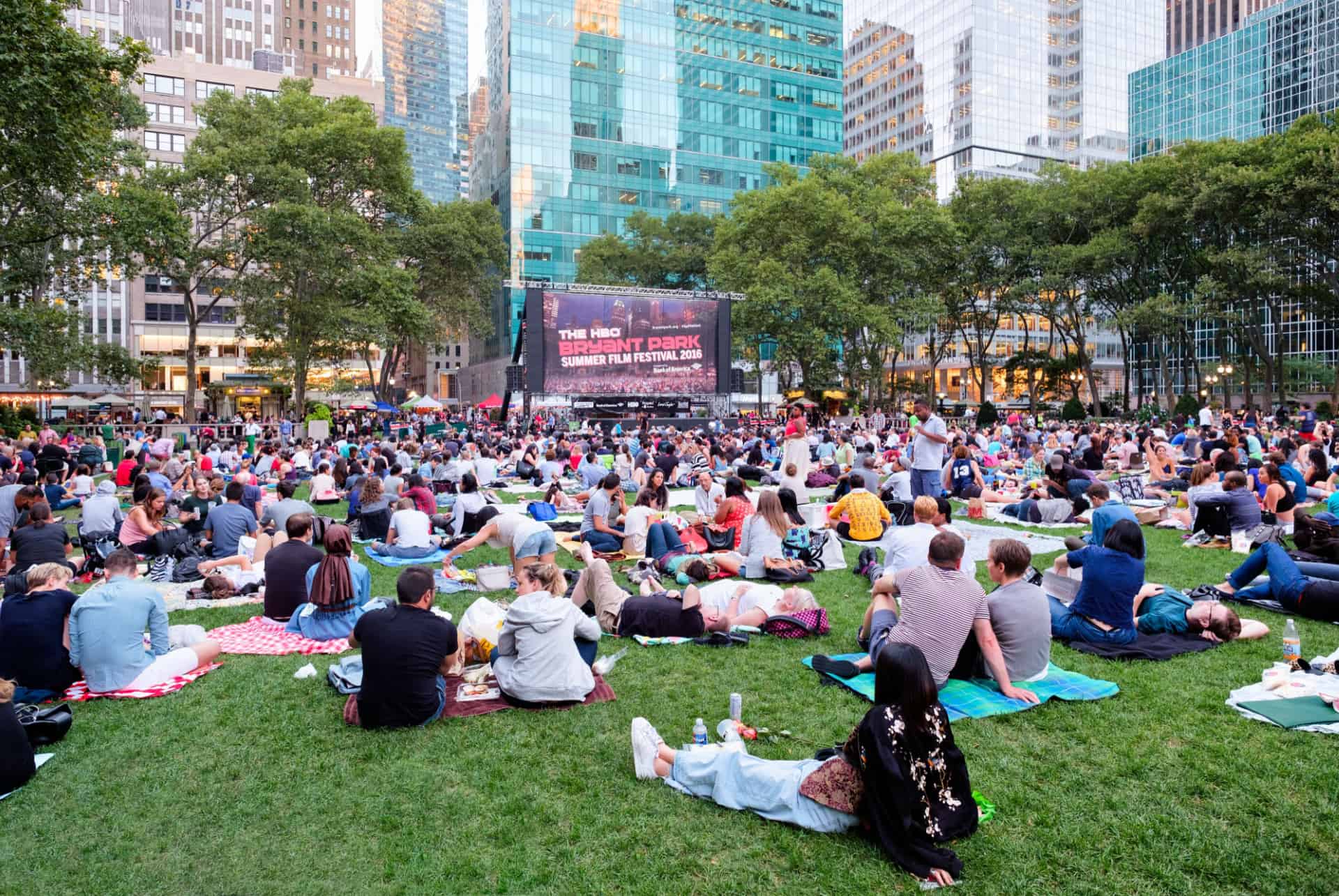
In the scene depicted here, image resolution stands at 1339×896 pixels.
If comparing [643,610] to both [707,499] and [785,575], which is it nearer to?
[785,575]

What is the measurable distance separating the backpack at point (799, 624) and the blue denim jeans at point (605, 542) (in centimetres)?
366

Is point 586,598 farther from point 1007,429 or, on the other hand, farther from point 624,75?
point 624,75

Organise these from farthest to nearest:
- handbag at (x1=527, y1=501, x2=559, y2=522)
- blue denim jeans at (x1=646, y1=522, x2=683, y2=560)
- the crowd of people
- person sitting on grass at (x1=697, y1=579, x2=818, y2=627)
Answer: handbag at (x1=527, y1=501, x2=559, y2=522) → blue denim jeans at (x1=646, y1=522, x2=683, y2=560) → person sitting on grass at (x1=697, y1=579, x2=818, y2=627) → the crowd of people

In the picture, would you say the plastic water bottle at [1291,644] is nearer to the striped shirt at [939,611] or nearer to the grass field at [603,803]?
the grass field at [603,803]

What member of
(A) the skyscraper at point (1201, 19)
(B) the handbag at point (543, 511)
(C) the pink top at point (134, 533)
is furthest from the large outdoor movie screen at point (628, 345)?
(A) the skyscraper at point (1201, 19)

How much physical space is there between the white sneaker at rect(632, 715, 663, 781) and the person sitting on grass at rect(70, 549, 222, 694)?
3692 millimetres

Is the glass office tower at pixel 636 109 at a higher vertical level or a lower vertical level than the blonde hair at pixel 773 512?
higher

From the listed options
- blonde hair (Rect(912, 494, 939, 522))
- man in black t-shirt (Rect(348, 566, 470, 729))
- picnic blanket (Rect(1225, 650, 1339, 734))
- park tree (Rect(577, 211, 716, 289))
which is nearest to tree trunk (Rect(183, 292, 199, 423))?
park tree (Rect(577, 211, 716, 289))

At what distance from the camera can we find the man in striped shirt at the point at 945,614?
4930mm

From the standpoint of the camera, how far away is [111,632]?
5359 mm

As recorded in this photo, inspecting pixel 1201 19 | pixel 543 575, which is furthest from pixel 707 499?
pixel 1201 19

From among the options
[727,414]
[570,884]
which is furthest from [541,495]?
[727,414]

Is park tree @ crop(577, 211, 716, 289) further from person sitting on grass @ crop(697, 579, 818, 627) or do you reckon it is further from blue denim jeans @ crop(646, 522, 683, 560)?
person sitting on grass @ crop(697, 579, 818, 627)

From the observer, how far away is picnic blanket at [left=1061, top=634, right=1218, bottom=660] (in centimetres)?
586
